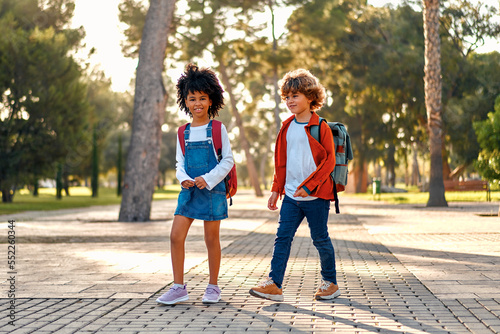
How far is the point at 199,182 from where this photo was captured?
5176 millimetres

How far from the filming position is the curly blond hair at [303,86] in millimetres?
5457

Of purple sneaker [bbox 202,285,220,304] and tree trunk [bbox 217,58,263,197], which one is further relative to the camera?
tree trunk [bbox 217,58,263,197]

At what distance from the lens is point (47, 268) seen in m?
7.58

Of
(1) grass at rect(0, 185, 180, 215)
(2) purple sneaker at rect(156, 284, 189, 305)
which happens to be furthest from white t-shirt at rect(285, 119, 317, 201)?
(1) grass at rect(0, 185, 180, 215)

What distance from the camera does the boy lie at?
5.32 meters

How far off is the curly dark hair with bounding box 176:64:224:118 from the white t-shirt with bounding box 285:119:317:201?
2.24ft

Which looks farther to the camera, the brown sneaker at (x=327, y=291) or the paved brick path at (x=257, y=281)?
the brown sneaker at (x=327, y=291)

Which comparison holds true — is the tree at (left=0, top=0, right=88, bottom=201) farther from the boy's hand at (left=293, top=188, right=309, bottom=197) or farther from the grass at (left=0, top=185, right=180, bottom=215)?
the boy's hand at (left=293, top=188, right=309, bottom=197)

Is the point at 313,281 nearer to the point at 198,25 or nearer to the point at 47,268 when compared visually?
the point at 47,268

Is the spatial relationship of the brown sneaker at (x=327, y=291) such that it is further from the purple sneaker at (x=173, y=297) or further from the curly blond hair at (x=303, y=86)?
the curly blond hair at (x=303, y=86)

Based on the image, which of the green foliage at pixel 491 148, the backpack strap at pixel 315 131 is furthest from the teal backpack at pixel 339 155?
the green foliage at pixel 491 148

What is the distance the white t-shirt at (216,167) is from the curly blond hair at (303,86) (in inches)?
25.3

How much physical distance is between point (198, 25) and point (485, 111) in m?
15.1

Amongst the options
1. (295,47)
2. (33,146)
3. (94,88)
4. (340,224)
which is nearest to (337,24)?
(295,47)
